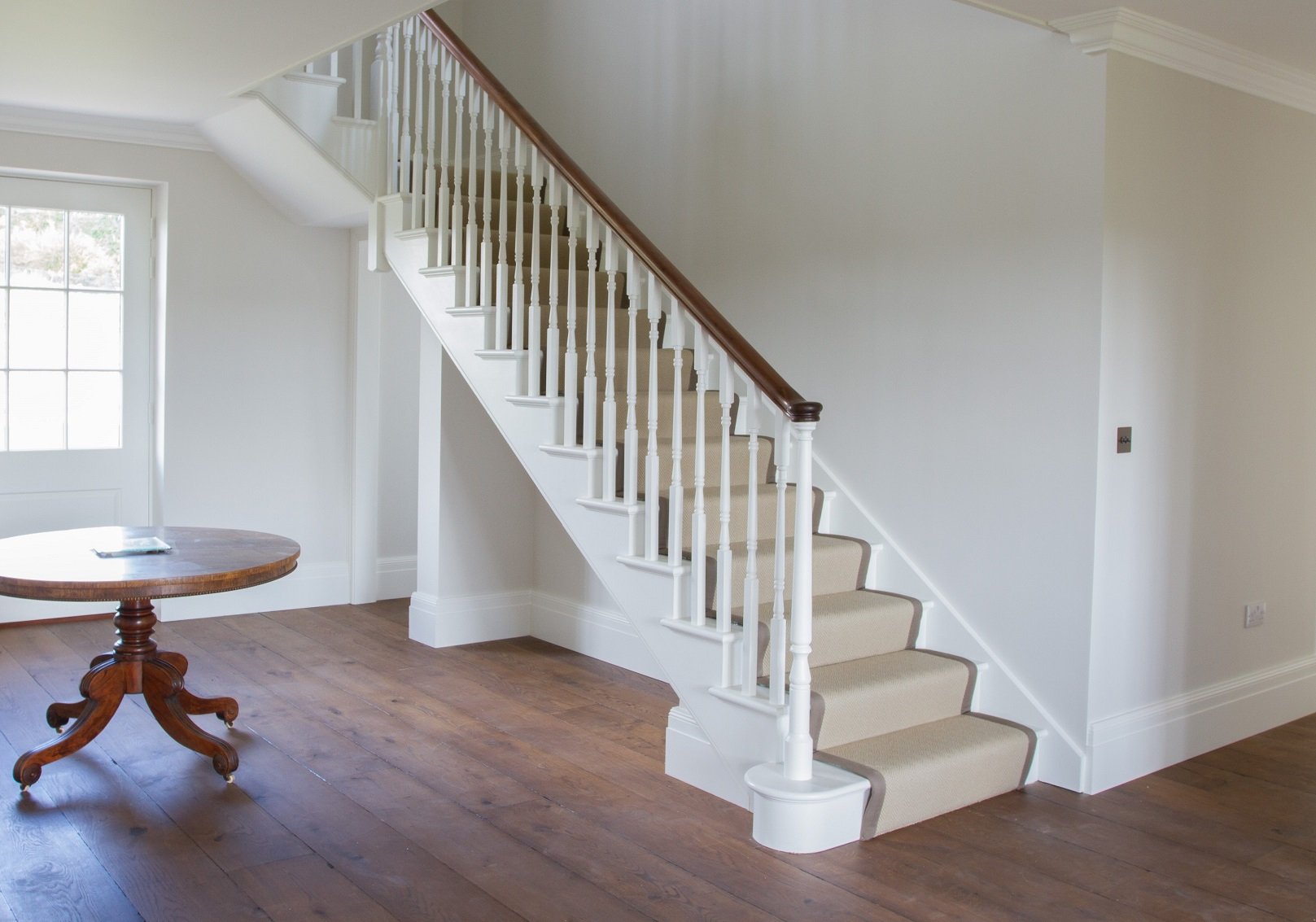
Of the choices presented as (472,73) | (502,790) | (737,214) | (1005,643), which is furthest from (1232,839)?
(472,73)

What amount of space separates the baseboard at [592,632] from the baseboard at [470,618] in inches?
3.1

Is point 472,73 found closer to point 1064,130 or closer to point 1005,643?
point 1064,130

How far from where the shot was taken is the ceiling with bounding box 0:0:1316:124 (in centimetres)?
344

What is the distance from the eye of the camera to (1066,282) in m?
3.68

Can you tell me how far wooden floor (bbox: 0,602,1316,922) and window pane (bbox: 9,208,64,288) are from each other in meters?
2.17

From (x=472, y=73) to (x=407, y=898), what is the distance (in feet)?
10.6

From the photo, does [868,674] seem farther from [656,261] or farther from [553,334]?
[553,334]

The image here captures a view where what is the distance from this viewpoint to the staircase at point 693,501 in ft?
10.8

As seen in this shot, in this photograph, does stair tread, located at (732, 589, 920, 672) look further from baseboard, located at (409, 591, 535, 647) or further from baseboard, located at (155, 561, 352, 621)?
baseboard, located at (155, 561, 352, 621)

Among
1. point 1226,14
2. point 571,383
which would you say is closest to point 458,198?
point 571,383

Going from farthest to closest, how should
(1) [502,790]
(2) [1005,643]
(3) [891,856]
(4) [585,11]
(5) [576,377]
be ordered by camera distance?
(4) [585,11] → (5) [576,377] → (2) [1005,643] → (1) [502,790] → (3) [891,856]

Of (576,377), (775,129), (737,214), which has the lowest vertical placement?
(576,377)

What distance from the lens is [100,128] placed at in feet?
18.4

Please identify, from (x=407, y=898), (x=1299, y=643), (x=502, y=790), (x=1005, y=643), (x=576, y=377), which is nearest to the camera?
(x=407, y=898)
